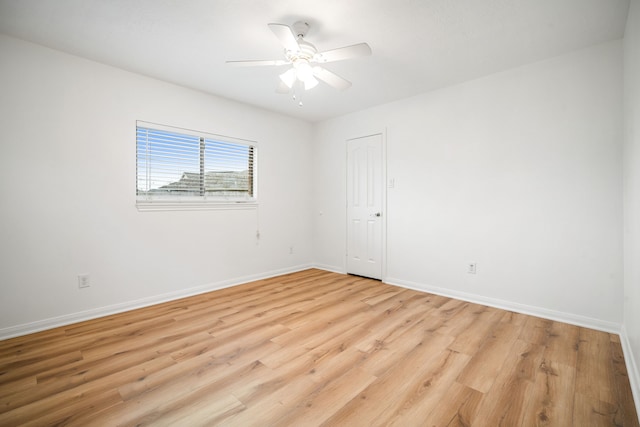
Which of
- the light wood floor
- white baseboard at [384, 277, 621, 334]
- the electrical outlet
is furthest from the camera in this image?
the electrical outlet

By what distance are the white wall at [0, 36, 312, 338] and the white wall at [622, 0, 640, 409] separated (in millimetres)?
3892

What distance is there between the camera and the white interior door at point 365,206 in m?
4.29

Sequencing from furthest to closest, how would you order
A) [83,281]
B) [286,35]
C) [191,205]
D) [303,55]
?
[191,205] < [83,281] < [303,55] < [286,35]

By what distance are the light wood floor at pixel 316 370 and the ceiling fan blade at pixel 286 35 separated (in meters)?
2.31

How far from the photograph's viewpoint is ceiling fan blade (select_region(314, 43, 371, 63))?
2137 mm

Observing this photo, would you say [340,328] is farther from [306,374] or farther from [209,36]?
[209,36]

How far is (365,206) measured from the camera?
446 cm

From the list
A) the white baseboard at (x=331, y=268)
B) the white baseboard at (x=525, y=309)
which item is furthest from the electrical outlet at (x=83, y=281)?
the white baseboard at (x=525, y=309)

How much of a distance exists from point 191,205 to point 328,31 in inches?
99.6

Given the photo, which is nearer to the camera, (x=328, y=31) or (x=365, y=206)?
(x=328, y=31)

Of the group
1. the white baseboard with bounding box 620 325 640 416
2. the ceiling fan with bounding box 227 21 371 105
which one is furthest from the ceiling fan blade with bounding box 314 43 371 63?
the white baseboard with bounding box 620 325 640 416

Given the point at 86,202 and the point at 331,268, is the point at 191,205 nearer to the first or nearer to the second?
the point at 86,202

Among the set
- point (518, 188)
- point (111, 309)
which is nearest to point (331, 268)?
point (518, 188)

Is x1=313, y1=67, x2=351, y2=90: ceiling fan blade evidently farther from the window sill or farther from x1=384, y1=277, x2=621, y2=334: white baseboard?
x1=384, y1=277, x2=621, y2=334: white baseboard
